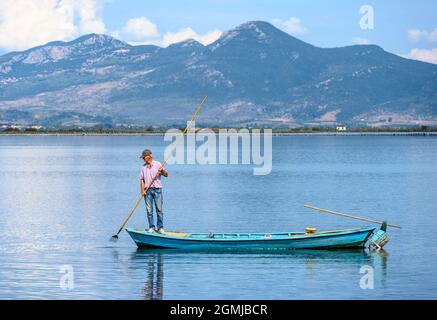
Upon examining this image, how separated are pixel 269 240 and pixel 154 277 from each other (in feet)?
14.6

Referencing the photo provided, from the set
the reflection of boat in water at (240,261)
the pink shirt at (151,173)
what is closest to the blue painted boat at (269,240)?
the reflection of boat in water at (240,261)

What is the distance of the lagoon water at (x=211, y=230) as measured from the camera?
23.0 m

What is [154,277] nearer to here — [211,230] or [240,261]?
[240,261]

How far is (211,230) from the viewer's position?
117 feet

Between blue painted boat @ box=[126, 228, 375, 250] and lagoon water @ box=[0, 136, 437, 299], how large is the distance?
32 centimetres

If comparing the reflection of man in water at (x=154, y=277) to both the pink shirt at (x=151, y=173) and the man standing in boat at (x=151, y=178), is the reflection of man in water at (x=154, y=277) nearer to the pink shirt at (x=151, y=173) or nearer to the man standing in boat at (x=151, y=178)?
the man standing in boat at (x=151, y=178)

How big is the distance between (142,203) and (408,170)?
1591 inches

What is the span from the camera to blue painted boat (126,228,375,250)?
2767cm

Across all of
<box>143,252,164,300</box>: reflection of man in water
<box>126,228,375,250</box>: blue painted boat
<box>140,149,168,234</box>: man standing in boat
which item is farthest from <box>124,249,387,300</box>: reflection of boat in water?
<box>140,149,168,234</box>: man standing in boat

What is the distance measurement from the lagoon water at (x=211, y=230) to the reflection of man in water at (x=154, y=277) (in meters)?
0.03

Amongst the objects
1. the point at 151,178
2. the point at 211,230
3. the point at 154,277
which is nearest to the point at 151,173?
the point at 151,178

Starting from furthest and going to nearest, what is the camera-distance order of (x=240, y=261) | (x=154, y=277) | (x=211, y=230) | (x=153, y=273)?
1. (x=211, y=230)
2. (x=240, y=261)
3. (x=153, y=273)
4. (x=154, y=277)

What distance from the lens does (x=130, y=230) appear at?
93.9ft

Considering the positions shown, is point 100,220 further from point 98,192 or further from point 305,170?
point 305,170
